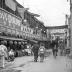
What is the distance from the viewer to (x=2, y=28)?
21141 millimetres

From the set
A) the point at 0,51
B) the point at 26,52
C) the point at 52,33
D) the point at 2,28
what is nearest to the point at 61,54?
the point at 26,52

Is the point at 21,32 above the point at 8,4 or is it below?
below

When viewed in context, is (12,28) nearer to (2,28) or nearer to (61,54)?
(2,28)

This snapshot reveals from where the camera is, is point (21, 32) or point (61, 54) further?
point (21, 32)

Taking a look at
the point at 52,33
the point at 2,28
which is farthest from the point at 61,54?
the point at 52,33

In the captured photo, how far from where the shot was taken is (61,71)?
1074 cm

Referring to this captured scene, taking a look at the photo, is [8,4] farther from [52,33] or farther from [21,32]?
[52,33]

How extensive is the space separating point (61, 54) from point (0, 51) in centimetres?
1600

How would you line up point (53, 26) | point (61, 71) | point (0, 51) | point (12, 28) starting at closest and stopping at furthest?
point (61, 71) → point (0, 51) → point (12, 28) → point (53, 26)

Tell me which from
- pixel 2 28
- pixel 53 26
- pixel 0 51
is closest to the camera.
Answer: pixel 0 51

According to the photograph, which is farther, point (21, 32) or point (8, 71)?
point (21, 32)

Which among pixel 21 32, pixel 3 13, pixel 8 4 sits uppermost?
pixel 8 4

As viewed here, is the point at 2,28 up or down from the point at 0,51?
up

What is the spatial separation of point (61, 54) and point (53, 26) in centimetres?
4728
